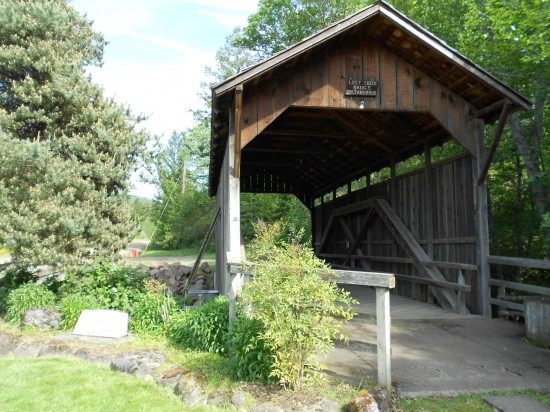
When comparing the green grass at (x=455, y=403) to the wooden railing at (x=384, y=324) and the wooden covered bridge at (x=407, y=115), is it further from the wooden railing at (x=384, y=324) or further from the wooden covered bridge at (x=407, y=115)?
the wooden covered bridge at (x=407, y=115)

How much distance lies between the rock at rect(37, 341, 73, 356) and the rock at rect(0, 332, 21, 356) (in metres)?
0.56

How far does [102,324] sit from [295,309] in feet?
14.3

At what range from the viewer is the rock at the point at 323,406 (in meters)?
3.62

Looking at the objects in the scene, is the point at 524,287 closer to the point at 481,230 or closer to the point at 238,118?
the point at 481,230

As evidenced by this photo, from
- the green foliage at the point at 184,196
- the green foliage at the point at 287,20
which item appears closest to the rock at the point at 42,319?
the green foliage at the point at 287,20

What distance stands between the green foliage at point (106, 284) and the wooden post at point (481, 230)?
19.9 feet

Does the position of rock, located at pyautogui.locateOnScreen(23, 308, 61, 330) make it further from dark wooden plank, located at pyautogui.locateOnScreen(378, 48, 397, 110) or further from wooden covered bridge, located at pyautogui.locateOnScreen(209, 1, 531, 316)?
dark wooden plank, located at pyautogui.locateOnScreen(378, 48, 397, 110)

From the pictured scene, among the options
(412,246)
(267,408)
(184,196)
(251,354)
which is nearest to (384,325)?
(267,408)

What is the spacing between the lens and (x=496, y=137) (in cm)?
686

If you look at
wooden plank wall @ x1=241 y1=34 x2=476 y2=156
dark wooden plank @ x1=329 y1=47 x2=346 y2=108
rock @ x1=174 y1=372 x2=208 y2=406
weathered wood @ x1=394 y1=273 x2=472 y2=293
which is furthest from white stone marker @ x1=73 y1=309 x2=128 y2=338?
weathered wood @ x1=394 y1=273 x2=472 y2=293

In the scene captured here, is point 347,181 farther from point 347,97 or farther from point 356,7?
point 356,7

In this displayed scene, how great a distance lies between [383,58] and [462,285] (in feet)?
13.5

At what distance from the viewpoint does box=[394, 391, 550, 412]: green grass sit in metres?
3.73

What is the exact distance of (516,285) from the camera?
636 cm
